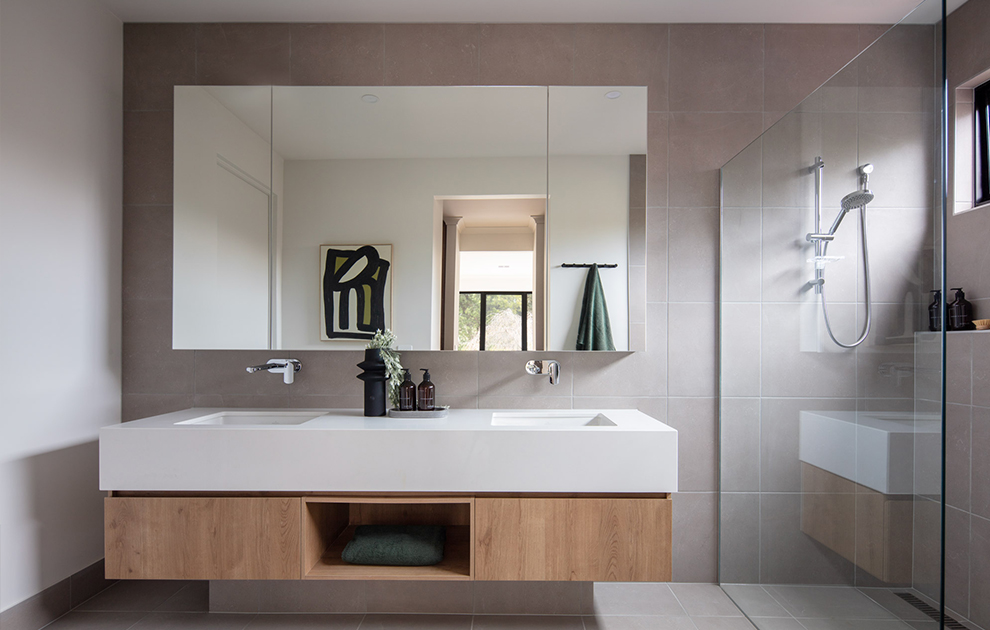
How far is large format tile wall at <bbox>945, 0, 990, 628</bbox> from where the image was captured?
1.65 m

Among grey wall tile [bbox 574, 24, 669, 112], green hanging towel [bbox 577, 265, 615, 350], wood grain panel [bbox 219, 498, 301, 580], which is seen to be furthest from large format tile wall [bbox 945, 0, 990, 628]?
wood grain panel [bbox 219, 498, 301, 580]

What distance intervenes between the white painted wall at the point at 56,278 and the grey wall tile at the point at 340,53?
782 mm

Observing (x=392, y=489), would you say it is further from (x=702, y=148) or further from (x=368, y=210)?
(x=702, y=148)

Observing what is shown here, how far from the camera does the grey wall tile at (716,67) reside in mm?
2258

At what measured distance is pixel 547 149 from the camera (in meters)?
2.14

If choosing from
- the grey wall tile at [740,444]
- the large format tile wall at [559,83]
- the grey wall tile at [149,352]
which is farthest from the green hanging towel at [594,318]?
the grey wall tile at [149,352]

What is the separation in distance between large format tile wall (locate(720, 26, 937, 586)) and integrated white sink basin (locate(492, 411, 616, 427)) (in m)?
0.58

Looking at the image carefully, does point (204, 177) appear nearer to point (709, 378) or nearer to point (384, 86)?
point (384, 86)

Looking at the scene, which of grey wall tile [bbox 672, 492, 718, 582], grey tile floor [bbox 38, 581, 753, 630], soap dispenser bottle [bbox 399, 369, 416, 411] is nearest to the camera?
grey tile floor [bbox 38, 581, 753, 630]

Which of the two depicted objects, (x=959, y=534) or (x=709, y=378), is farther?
(x=709, y=378)

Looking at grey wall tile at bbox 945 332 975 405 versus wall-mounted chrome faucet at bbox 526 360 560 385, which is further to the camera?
wall-mounted chrome faucet at bbox 526 360 560 385

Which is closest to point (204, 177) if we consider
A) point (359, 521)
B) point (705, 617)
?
point (359, 521)

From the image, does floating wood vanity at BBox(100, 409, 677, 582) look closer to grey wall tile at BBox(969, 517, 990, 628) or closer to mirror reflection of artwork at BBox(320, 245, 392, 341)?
mirror reflection of artwork at BBox(320, 245, 392, 341)

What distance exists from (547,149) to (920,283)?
4.40 ft
